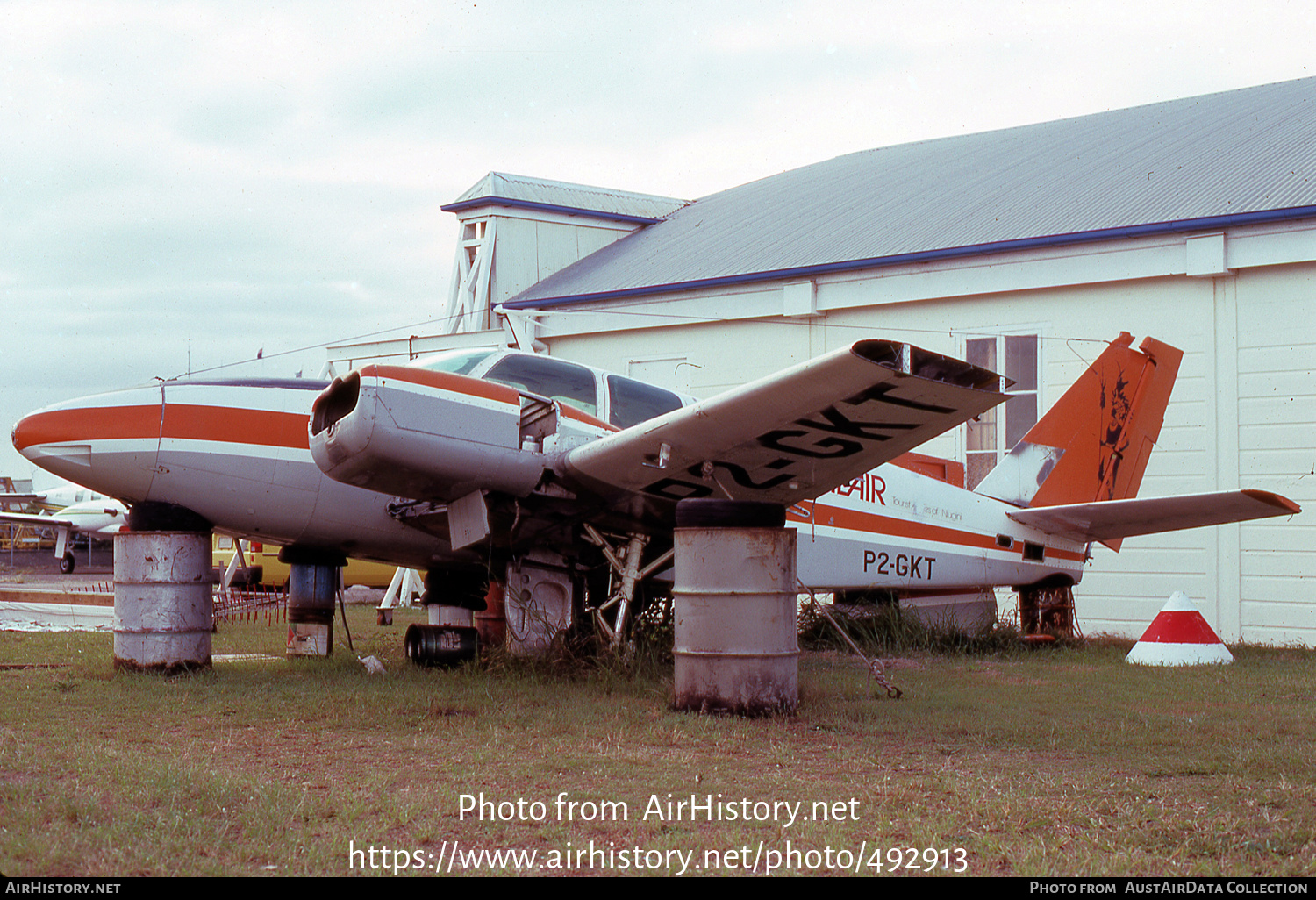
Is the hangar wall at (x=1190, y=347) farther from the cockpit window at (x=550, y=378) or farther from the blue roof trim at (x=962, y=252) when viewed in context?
the cockpit window at (x=550, y=378)

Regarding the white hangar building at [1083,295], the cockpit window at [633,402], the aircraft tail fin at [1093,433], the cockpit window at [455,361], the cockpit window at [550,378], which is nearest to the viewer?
the cockpit window at [455,361]

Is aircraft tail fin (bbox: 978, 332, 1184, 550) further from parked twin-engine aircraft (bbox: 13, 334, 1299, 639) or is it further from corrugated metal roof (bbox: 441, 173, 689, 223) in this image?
corrugated metal roof (bbox: 441, 173, 689, 223)

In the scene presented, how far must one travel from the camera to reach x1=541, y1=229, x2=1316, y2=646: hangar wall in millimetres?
11586

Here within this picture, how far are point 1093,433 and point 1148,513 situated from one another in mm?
1527

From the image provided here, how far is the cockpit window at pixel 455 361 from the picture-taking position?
25.2 feet

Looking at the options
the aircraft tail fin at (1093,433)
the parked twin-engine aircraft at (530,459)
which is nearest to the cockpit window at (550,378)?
the parked twin-engine aircraft at (530,459)

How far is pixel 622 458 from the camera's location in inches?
271

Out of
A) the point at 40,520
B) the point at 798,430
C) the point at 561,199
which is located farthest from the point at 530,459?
the point at 40,520

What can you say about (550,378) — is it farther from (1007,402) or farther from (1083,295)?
(1083,295)

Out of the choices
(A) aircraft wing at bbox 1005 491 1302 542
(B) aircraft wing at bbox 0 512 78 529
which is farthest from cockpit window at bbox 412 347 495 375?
(B) aircraft wing at bbox 0 512 78 529

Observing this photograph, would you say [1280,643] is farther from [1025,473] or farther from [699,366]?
[699,366]

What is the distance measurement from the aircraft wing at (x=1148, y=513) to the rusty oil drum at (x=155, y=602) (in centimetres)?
686

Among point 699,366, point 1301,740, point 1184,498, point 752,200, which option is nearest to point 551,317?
point 699,366

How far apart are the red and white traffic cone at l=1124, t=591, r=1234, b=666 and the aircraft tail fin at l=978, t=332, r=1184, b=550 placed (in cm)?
141
